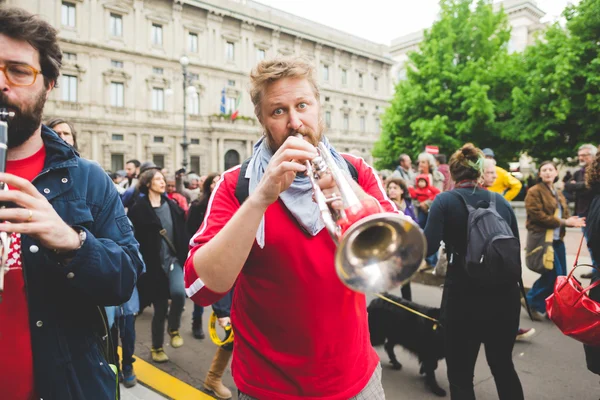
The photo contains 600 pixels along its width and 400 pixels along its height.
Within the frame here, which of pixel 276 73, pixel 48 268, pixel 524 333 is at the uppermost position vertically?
pixel 276 73

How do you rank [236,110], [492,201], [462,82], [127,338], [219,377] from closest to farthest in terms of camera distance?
[492,201], [219,377], [127,338], [462,82], [236,110]

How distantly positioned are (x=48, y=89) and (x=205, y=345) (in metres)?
4.12

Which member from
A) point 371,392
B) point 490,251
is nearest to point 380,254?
point 371,392

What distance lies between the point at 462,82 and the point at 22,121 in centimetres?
2340

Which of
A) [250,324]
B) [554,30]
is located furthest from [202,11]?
[250,324]

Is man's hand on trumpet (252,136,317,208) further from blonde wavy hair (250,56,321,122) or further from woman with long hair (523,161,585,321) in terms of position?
woman with long hair (523,161,585,321)

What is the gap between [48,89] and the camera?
161 centimetres

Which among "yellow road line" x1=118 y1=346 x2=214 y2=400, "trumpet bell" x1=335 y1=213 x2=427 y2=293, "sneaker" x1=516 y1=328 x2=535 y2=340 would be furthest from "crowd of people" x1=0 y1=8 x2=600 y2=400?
"sneaker" x1=516 y1=328 x2=535 y2=340

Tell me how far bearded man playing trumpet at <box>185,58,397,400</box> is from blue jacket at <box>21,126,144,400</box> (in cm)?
31

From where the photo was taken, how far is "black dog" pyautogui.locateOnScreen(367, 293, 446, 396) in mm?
3752

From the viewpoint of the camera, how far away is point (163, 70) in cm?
3269

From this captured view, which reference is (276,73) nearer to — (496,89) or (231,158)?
(496,89)

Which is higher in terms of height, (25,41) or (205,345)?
(25,41)

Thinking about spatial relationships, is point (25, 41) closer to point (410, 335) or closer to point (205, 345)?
point (410, 335)
